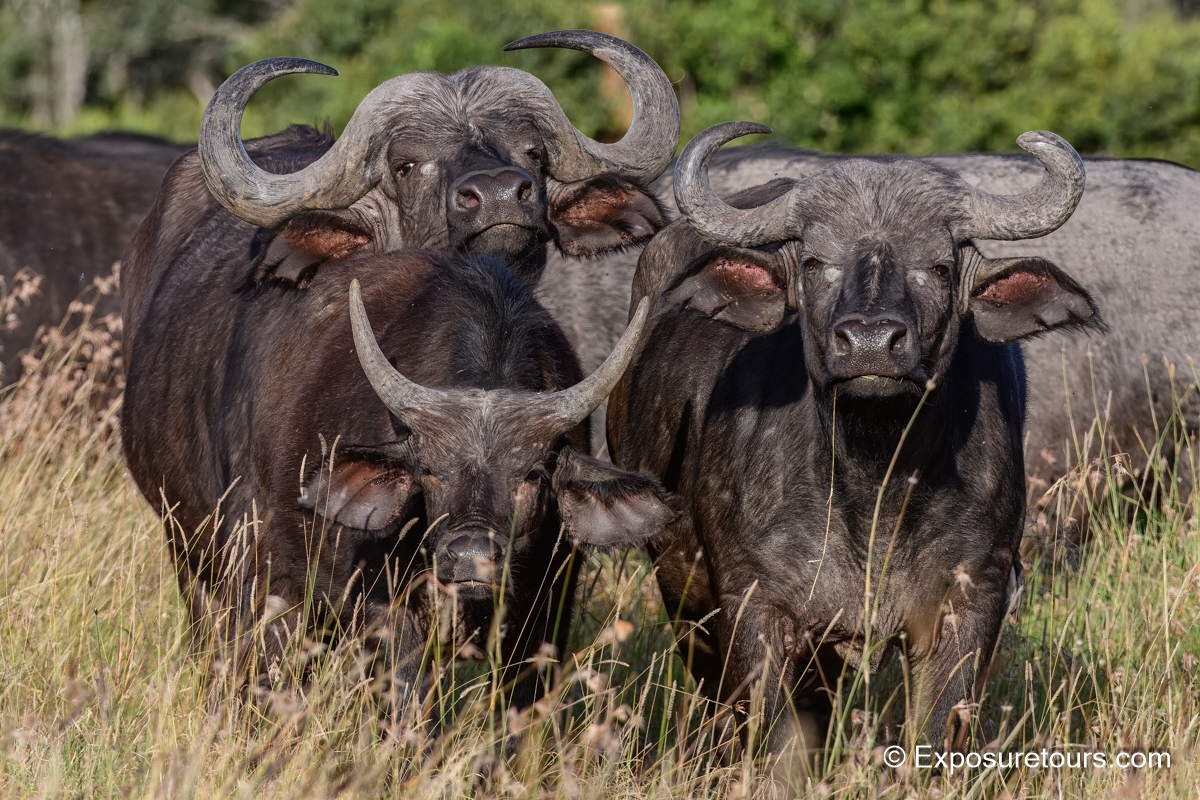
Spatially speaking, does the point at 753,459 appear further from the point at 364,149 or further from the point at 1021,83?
the point at 1021,83

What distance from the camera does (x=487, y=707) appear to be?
504cm

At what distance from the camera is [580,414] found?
4.32 meters

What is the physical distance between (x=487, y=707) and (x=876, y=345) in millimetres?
1856

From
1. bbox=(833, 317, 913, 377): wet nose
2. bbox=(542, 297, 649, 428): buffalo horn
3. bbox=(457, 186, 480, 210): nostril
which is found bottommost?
bbox=(542, 297, 649, 428): buffalo horn

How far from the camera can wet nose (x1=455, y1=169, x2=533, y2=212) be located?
5641 mm

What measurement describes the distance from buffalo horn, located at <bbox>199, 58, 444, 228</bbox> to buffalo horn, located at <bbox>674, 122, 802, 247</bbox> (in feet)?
5.45

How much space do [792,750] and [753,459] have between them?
1.01 m

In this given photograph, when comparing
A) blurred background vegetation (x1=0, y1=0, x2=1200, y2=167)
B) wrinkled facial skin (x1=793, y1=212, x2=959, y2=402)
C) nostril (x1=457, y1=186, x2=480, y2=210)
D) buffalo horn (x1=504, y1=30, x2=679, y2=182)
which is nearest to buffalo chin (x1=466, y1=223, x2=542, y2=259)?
nostril (x1=457, y1=186, x2=480, y2=210)

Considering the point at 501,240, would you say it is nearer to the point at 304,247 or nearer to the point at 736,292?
the point at 304,247

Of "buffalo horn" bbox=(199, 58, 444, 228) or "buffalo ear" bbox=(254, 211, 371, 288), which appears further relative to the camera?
"buffalo horn" bbox=(199, 58, 444, 228)

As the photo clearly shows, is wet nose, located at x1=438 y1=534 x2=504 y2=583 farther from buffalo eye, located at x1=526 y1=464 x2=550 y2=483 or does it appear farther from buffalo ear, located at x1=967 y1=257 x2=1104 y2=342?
buffalo ear, located at x1=967 y1=257 x2=1104 y2=342

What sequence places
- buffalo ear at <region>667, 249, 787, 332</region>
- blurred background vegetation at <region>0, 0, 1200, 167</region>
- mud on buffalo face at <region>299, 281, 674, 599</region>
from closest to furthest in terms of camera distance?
mud on buffalo face at <region>299, 281, 674, 599</region>, buffalo ear at <region>667, 249, 787, 332</region>, blurred background vegetation at <region>0, 0, 1200, 167</region>

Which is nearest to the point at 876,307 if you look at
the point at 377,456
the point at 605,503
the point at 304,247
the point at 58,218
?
the point at 605,503

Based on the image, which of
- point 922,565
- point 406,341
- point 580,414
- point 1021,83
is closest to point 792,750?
point 922,565
